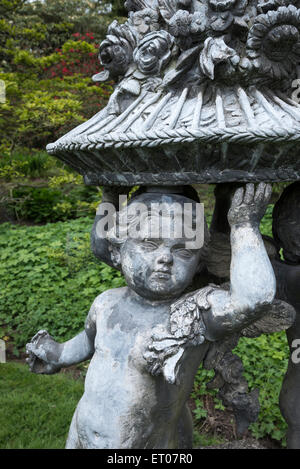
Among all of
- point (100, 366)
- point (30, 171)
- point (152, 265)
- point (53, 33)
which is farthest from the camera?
point (53, 33)

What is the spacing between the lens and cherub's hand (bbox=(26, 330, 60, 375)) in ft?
6.33

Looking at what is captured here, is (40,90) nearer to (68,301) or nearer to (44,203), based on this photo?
(44,203)

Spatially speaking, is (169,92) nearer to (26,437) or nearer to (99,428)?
(99,428)

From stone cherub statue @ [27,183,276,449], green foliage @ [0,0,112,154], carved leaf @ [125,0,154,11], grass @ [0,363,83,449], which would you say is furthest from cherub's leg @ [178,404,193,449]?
green foliage @ [0,0,112,154]

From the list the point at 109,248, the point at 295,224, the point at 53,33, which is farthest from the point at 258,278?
the point at 53,33

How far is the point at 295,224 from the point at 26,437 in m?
2.46

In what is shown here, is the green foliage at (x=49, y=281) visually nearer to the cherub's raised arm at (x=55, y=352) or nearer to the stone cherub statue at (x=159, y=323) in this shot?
the cherub's raised arm at (x=55, y=352)

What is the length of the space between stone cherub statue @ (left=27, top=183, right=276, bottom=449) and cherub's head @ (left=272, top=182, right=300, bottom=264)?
324 mm

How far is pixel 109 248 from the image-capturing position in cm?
182

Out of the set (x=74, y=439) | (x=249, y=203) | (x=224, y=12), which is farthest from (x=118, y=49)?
(x=74, y=439)

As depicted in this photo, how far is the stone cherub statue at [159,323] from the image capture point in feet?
4.83

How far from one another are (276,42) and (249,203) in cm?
53

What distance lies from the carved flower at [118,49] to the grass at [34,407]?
2.50 metres

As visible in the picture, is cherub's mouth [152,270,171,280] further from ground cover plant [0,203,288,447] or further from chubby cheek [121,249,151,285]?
ground cover plant [0,203,288,447]
